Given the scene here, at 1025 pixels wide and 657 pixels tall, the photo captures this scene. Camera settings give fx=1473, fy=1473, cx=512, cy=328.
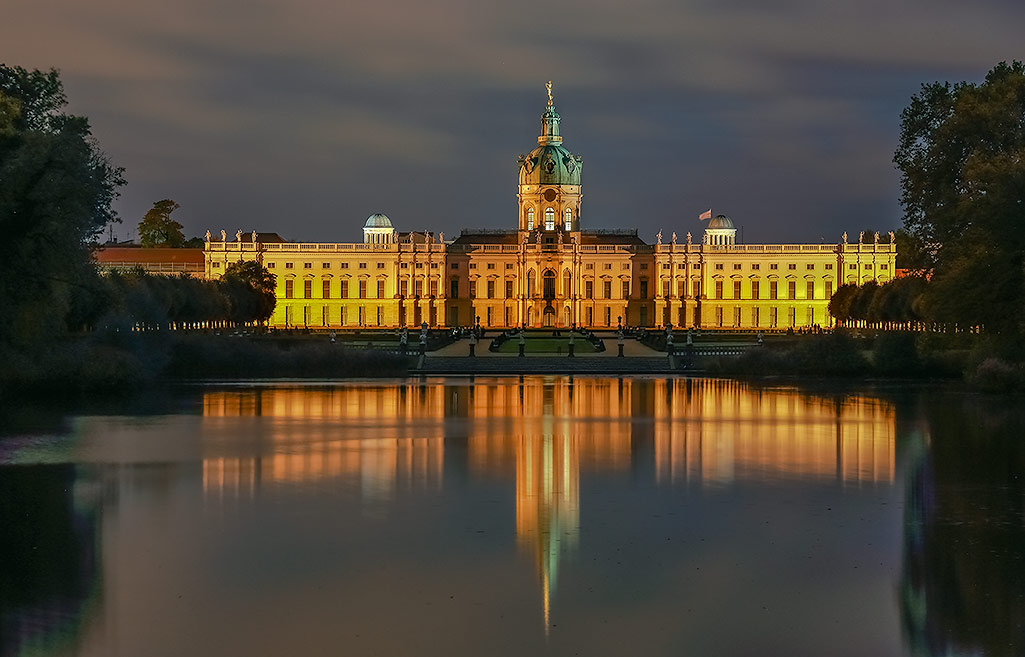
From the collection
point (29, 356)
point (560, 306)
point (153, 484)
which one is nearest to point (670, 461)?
point (153, 484)

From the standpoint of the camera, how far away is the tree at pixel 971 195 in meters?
37.1

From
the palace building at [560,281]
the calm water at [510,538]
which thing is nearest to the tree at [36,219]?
the calm water at [510,538]

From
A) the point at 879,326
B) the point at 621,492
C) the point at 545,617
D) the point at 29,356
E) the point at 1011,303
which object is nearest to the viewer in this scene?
the point at 545,617

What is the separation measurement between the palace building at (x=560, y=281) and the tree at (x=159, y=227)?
17.2 m

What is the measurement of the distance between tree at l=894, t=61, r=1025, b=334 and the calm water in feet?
33.6

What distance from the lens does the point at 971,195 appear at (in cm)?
4062

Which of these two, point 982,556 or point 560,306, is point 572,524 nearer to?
point 982,556

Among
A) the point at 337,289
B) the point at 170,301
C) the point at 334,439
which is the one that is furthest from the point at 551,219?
the point at 334,439

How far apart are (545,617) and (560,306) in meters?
119

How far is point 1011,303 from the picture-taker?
124ft

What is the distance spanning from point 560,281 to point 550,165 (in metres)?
14.2

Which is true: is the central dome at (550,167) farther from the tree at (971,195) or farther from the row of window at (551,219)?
the tree at (971,195)

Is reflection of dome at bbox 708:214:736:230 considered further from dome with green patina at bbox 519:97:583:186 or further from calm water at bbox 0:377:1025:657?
calm water at bbox 0:377:1025:657

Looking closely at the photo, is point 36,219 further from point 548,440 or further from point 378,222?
point 378,222
